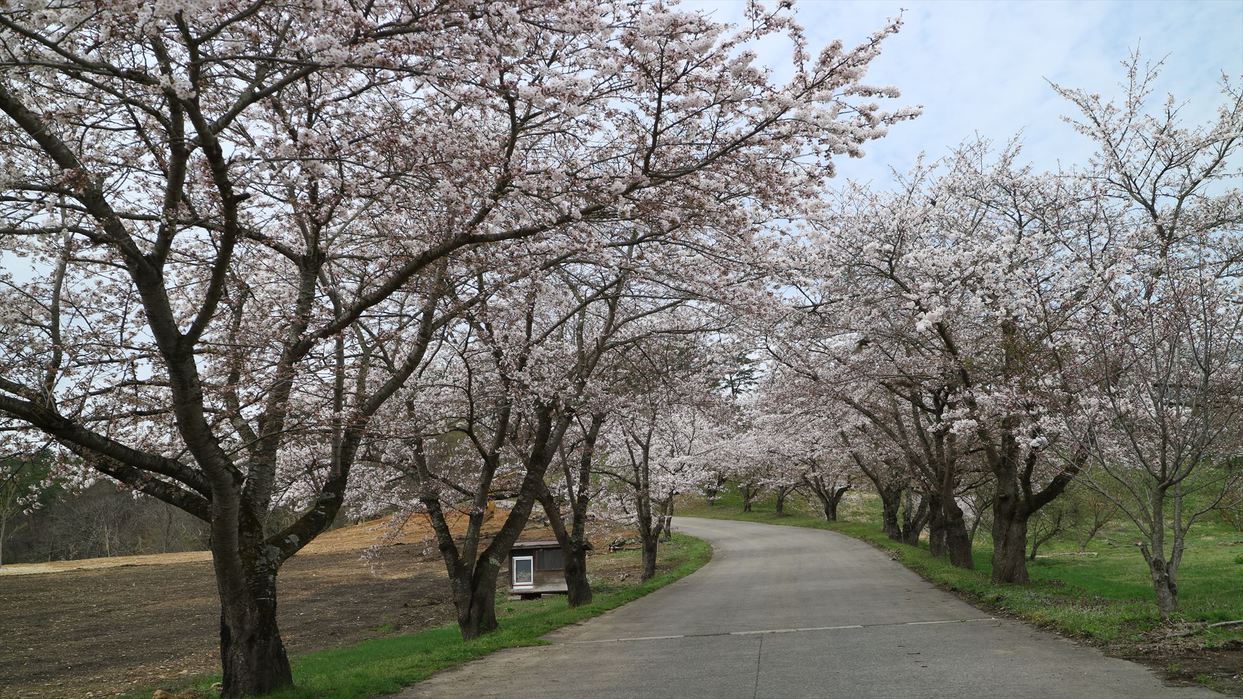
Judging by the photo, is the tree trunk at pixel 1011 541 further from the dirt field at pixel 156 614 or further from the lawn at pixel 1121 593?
the dirt field at pixel 156 614

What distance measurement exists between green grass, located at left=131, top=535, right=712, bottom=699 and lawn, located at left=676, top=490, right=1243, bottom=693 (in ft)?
23.3

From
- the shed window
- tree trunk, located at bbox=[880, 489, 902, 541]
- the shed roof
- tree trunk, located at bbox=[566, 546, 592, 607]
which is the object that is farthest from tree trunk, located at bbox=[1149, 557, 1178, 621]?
tree trunk, located at bbox=[880, 489, 902, 541]

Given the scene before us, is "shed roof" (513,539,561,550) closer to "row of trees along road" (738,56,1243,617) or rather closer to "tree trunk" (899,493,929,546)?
"row of trees along road" (738,56,1243,617)

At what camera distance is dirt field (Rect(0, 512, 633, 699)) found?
14943 mm

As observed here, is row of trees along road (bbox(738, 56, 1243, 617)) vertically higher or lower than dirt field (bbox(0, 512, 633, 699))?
higher

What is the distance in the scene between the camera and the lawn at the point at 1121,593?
7.92 m

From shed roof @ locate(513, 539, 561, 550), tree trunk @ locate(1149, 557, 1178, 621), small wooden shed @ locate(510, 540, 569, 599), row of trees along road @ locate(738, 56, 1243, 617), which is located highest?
row of trees along road @ locate(738, 56, 1243, 617)

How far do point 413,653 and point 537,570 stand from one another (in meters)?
10.9

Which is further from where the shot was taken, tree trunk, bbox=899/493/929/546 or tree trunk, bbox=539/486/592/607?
tree trunk, bbox=899/493/929/546

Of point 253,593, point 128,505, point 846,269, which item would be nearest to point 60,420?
point 253,593

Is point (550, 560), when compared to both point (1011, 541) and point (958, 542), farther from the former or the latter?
point (1011, 541)

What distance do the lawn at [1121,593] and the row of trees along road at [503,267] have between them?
→ 3.15ft

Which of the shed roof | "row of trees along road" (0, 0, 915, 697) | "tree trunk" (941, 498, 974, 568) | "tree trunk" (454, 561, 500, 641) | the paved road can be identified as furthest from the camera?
the shed roof

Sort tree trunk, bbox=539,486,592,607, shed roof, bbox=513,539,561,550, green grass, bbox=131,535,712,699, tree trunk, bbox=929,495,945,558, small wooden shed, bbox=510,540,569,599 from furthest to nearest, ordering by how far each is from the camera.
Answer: tree trunk, bbox=929,495,945,558 < small wooden shed, bbox=510,540,569,599 < shed roof, bbox=513,539,561,550 < tree trunk, bbox=539,486,592,607 < green grass, bbox=131,535,712,699
